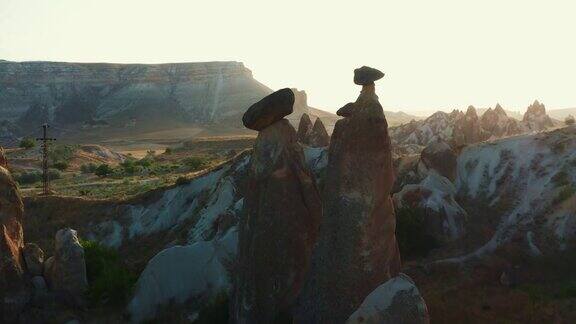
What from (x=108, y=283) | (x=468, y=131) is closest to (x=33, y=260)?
(x=108, y=283)

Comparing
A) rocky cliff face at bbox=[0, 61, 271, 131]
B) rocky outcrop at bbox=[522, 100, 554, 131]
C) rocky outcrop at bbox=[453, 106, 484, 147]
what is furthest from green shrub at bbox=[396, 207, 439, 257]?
rocky cliff face at bbox=[0, 61, 271, 131]

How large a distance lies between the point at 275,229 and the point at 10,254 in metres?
8.73

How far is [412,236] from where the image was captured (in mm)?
20891

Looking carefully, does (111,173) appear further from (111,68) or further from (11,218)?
(111,68)

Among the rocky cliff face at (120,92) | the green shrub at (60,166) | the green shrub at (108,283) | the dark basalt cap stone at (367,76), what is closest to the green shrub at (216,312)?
the green shrub at (108,283)

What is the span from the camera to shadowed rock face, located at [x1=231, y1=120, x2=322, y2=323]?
40.3 feet

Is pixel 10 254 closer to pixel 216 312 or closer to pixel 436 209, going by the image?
pixel 216 312

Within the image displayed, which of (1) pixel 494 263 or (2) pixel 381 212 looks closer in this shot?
(2) pixel 381 212

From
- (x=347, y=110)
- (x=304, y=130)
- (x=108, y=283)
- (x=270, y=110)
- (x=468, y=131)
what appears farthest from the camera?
(x=468, y=131)

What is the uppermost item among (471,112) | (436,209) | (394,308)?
(471,112)

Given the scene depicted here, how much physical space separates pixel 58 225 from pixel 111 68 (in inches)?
5399

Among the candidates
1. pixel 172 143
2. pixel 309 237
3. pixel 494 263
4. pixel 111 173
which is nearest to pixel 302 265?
pixel 309 237

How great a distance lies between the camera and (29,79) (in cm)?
15388

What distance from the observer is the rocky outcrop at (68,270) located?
1747 cm
